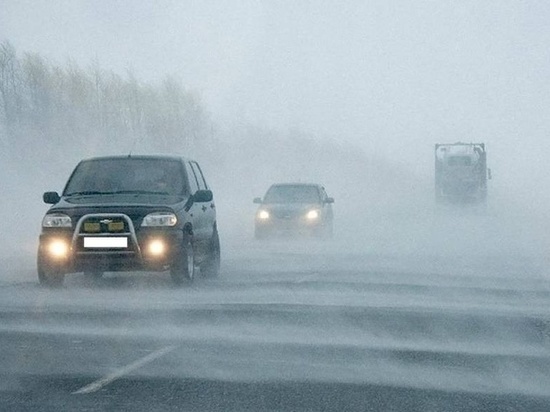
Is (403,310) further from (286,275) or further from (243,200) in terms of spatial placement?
(243,200)

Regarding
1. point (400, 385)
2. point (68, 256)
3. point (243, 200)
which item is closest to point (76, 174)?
point (68, 256)

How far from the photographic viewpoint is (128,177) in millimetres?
17750

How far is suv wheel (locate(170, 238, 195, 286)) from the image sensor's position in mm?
16641

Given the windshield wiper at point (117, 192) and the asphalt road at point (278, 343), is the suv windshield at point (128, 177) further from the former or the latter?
the asphalt road at point (278, 343)

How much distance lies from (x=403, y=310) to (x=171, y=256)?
13.4ft

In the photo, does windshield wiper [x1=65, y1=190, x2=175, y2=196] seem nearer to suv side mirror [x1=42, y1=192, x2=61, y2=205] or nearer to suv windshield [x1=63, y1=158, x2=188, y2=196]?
suv windshield [x1=63, y1=158, x2=188, y2=196]

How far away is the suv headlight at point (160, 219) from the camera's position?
53.9 feet

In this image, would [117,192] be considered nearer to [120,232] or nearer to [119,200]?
[119,200]

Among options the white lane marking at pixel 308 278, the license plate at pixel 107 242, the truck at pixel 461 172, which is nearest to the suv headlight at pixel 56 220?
the license plate at pixel 107 242

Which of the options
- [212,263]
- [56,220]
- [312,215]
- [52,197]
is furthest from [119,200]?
[312,215]

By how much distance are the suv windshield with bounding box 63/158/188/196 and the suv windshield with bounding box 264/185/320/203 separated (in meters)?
16.1

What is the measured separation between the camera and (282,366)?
902 centimetres

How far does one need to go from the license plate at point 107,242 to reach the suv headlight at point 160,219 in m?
0.36

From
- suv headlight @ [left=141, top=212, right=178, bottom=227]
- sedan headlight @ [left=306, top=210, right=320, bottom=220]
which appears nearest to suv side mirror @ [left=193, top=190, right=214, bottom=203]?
suv headlight @ [left=141, top=212, right=178, bottom=227]
